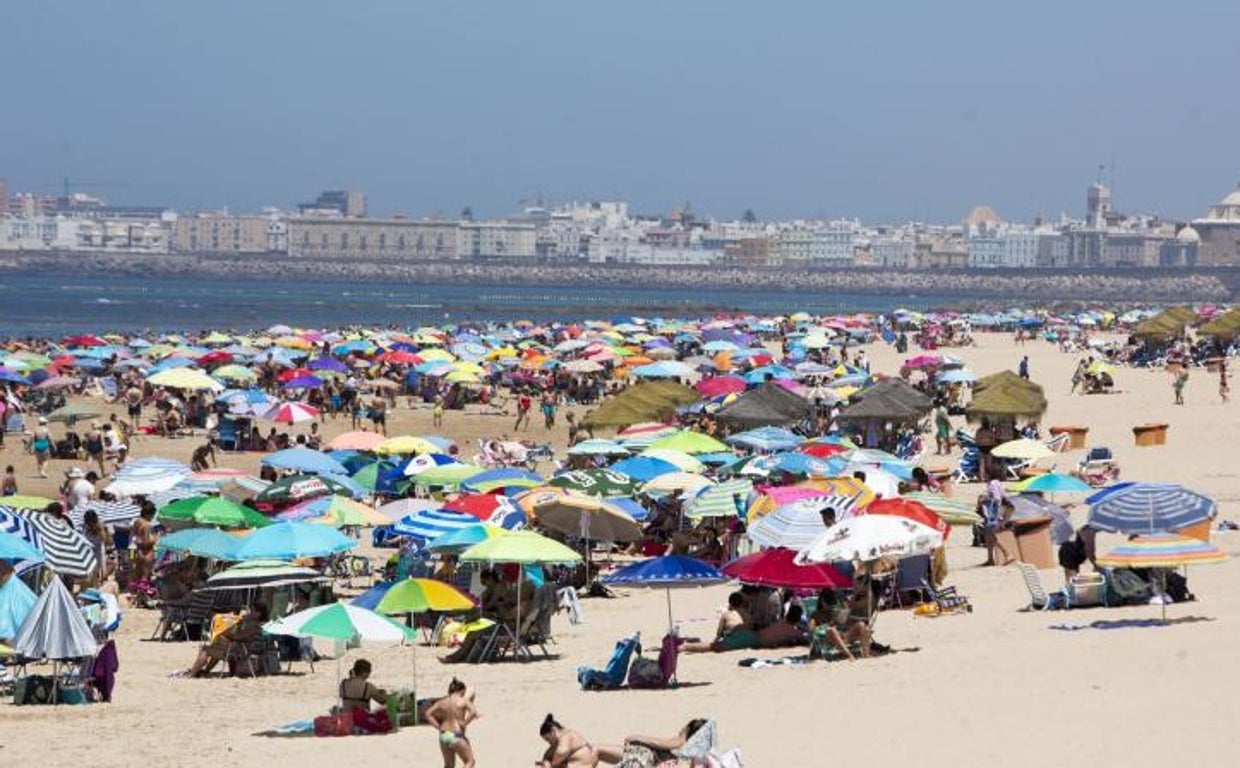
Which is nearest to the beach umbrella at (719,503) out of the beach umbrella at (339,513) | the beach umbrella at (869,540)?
the beach umbrella at (339,513)

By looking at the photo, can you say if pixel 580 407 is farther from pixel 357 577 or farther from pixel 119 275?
pixel 119 275

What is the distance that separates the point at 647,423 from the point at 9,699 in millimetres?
13234

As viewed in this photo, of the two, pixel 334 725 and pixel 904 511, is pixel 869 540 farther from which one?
pixel 334 725

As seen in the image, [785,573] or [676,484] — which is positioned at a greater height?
[785,573]

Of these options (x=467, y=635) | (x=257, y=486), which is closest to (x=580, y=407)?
(x=257, y=486)

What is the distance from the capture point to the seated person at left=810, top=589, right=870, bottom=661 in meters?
10.9

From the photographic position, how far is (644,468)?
17031mm

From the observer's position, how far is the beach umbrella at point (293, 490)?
15.9 meters

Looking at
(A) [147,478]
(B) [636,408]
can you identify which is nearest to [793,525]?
(A) [147,478]

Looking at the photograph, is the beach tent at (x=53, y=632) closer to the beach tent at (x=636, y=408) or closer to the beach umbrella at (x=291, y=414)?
the beach umbrella at (x=291, y=414)

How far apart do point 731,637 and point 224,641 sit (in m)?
2.78

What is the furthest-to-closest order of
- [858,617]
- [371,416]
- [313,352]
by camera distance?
[313,352], [371,416], [858,617]

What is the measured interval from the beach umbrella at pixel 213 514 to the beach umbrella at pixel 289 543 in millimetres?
1216

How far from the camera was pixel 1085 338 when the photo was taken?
2057 inches
